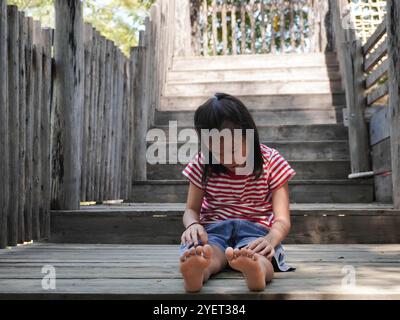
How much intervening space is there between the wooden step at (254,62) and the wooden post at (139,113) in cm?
194

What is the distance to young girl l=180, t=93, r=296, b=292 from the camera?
2521 mm

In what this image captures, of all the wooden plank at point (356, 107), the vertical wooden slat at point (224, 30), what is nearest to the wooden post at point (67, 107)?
the wooden plank at point (356, 107)

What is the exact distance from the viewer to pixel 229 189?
9.05 feet

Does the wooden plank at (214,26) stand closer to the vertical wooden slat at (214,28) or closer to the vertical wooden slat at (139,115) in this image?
the vertical wooden slat at (214,28)

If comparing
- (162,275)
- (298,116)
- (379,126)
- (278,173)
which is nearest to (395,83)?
(379,126)

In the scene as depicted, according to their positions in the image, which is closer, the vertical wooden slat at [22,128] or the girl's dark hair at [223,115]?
the girl's dark hair at [223,115]

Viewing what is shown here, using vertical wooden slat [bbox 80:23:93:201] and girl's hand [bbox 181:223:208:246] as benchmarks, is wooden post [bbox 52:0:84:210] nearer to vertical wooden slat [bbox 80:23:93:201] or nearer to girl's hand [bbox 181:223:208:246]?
vertical wooden slat [bbox 80:23:93:201]

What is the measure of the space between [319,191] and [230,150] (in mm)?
2838

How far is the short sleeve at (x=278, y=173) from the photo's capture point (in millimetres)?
2676

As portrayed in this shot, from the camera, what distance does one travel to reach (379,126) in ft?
17.2

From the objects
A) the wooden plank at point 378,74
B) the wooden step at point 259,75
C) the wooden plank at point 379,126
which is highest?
the wooden step at point 259,75
